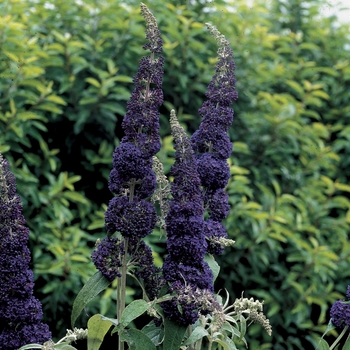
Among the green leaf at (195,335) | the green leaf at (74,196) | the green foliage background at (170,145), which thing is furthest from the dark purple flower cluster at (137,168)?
the green leaf at (74,196)

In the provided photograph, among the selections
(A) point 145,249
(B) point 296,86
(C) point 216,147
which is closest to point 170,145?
(B) point 296,86

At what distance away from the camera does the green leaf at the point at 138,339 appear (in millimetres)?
1895

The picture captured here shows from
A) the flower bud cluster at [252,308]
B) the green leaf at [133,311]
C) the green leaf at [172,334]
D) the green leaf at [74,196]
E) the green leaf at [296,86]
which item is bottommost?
the green leaf at [74,196]

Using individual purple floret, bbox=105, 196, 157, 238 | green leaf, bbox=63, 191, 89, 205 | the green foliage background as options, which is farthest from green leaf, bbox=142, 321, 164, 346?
green leaf, bbox=63, 191, 89, 205

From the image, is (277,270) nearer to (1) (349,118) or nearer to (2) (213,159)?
(1) (349,118)

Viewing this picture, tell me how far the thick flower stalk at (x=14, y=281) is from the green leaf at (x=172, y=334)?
0.37m

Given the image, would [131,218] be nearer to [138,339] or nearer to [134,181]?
[134,181]

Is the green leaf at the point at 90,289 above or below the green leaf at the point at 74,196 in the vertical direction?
above

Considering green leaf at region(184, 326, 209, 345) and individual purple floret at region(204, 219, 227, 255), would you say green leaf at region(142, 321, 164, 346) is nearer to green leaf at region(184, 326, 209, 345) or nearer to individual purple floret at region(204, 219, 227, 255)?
green leaf at region(184, 326, 209, 345)

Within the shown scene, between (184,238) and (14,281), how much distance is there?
50 centimetres

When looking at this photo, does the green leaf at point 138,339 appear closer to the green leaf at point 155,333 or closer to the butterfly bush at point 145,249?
the butterfly bush at point 145,249

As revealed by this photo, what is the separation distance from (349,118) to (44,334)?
14.2 feet

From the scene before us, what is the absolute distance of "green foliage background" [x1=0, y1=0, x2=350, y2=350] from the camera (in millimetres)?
4094

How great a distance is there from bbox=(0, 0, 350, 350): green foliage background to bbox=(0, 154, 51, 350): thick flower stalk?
1.85 m
